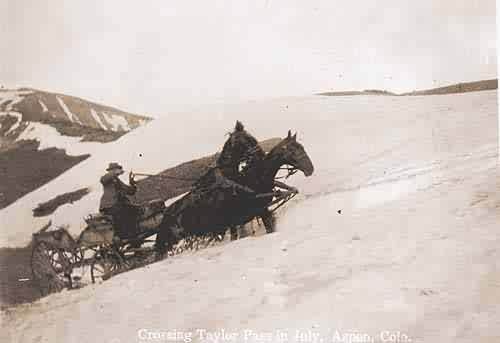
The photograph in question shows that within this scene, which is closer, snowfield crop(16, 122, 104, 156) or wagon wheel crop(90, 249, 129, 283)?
wagon wheel crop(90, 249, 129, 283)

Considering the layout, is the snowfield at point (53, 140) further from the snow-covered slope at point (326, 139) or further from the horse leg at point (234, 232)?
the horse leg at point (234, 232)

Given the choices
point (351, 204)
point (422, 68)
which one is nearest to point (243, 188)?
point (351, 204)

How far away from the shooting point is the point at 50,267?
11.7 feet

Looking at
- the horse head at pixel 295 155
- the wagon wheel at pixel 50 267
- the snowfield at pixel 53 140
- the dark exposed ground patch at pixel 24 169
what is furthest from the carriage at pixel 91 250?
the horse head at pixel 295 155

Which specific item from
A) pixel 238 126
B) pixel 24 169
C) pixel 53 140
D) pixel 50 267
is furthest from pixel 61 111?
pixel 238 126

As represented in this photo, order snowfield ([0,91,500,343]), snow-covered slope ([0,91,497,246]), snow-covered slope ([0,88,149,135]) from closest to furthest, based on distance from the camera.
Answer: snowfield ([0,91,500,343])
snow-covered slope ([0,91,497,246])
snow-covered slope ([0,88,149,135])

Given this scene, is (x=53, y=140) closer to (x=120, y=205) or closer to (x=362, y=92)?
(x=120, y=205)

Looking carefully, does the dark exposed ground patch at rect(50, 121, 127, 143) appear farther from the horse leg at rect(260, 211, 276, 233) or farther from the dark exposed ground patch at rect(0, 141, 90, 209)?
the horse leg at rect(260, 211, 276, 233)

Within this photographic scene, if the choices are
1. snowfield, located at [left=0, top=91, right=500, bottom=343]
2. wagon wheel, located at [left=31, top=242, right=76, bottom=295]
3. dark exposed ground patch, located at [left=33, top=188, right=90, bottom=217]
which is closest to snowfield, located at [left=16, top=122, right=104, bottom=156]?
snowfield, located at [left=0, top=91, right=500, bottom=343]

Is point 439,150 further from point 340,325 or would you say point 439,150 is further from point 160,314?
point 160,314

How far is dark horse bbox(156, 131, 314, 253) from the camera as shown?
11.1ft

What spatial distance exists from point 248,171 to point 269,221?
0.92ft

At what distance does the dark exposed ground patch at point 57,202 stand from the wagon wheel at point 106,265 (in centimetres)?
33

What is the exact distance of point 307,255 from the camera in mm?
3213
